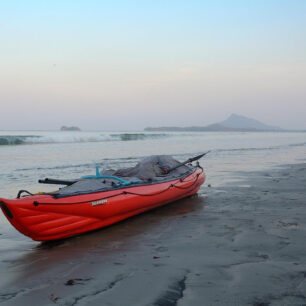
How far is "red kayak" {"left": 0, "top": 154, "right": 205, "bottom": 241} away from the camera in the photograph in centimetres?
502

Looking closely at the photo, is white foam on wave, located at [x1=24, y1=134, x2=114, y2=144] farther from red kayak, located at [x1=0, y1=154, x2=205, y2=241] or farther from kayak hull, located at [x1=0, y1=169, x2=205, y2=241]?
kayak hull, located at [x1=0, y1=169, x2=205, y2=241]

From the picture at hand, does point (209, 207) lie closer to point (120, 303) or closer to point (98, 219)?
point (98, 219)

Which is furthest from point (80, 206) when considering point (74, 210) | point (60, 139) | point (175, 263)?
point (60, 139)

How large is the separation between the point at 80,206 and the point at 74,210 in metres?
0.12

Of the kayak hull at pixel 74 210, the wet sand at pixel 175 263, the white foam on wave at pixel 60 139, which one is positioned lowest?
the wet sand at pixel 175 263

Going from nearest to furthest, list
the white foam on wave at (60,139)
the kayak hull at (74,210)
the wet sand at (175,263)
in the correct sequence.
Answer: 1. the wet sand at (175,263)
2. the kayak hull at (74,210)
3. the white foam on wave at (60,139)

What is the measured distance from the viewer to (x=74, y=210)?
18.3ft

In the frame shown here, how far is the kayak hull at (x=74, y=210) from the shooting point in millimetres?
4996

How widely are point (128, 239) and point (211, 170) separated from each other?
8935 mm

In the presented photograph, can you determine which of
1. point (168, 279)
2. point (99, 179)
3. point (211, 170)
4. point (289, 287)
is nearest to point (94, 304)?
point (168, 279)

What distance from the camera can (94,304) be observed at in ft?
10.5

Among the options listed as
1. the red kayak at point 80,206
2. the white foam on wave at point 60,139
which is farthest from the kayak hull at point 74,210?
the white foam on wave at point 60,139

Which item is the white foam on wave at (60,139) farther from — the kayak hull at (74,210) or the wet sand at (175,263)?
the wet sand at (175,263)

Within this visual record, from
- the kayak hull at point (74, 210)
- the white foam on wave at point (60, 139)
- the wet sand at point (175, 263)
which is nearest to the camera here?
the wet sand at point (175, 263)
